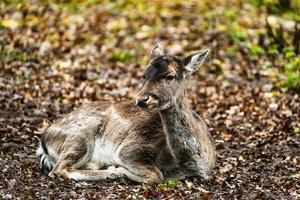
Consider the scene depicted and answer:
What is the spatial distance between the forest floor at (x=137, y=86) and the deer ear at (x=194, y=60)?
139 cm

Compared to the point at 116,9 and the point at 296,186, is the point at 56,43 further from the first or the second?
the point at 296,186

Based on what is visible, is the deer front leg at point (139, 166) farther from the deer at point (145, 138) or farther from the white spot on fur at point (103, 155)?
the white spot on fur at point (103, 155)

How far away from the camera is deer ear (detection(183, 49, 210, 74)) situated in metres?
9.31

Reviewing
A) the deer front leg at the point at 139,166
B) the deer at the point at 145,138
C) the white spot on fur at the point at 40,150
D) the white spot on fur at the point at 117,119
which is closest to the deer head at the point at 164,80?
the deer at the point at 145,138

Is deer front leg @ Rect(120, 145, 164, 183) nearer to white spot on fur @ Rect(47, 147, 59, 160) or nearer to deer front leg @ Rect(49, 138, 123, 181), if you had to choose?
deer front leg @ Rect(49, 138, 123, 181)

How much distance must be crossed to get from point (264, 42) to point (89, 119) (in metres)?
8.14

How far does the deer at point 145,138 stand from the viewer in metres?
8.93

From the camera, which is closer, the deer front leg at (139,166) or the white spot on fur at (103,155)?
the deer front leg at (139,166)

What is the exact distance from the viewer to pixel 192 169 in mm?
9047

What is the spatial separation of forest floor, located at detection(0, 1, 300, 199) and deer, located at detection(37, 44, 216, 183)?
0.19 m

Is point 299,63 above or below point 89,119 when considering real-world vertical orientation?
below

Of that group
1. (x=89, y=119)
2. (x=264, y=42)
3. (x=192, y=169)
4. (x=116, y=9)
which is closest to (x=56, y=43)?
(x=116, y=9)

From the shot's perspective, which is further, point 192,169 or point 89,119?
point 89,119

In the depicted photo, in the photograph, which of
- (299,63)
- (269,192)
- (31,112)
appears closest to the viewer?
(269,192)
